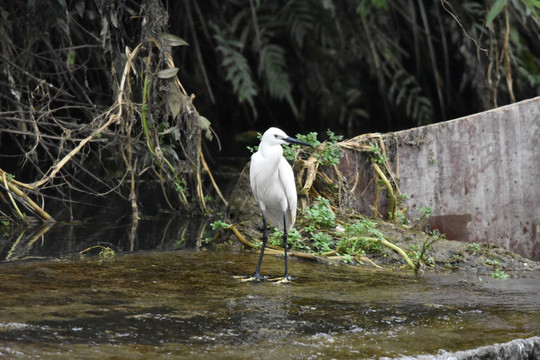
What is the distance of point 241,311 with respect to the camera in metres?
3.04

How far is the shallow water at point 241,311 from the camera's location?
2.52 meters

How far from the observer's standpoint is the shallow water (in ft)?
8.27

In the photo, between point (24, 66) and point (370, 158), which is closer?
point (370, 158)

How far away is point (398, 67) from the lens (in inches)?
370

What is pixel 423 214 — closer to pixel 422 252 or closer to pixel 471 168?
pixel 471 168

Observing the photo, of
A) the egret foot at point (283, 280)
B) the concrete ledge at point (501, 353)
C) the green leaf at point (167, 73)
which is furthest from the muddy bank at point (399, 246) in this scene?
the concrete ledge at point (501, 353)

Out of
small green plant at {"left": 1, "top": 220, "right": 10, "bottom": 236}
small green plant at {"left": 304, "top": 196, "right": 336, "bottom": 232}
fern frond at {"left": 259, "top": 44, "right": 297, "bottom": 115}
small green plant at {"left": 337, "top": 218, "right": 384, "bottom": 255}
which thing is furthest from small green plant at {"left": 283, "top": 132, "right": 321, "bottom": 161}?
fern frond at {"left": 259, "top": 44, "right": 297, "bottom": 115}

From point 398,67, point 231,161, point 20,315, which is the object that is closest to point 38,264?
point 20,315

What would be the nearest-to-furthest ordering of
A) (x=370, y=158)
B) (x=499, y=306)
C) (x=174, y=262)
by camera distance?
(x=499, y=306) → (x=174, y=262) → (x=370, y=158)

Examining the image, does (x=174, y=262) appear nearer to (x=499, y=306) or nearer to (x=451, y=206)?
(x=499, y=306)

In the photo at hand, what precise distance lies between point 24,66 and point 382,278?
345cm

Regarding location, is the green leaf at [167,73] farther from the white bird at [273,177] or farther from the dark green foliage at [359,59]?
the dark green foliage at [359,59]

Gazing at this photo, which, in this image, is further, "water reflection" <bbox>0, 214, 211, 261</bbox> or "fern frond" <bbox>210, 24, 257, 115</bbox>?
"fern frond" <bbox>210, 24, 257, 115</bbox>

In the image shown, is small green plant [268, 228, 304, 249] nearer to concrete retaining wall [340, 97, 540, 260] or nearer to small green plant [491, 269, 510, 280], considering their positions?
concrete retaining wall [340, 97, 540, 260]
